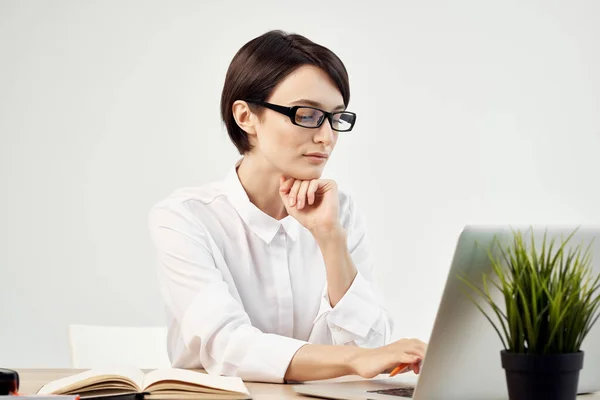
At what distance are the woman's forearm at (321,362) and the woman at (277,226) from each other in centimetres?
22

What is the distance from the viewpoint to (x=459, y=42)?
15.4 ft

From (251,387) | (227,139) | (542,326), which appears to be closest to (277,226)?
(251,387)

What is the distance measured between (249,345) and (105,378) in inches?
16.7

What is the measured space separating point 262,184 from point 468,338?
1222 mm

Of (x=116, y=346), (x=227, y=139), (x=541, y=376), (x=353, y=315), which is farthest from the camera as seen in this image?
(x=227, y=139)

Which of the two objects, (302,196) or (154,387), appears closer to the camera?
(154,387)

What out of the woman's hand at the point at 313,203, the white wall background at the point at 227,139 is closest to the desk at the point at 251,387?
the woman's hand at the point at 313,203

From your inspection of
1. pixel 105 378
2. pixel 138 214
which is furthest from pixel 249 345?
pixel 138 214

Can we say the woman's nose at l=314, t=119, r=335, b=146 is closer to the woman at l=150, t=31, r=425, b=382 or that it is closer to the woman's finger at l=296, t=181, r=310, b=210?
the woman at l=150, t=31, r=425, b=382

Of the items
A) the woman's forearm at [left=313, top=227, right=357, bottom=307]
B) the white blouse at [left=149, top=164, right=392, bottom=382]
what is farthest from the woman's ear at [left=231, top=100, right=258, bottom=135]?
the woman's forearm at [left=313, top=227, right=357, bottom=307]

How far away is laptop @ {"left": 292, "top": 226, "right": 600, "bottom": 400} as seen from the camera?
3.41 ft

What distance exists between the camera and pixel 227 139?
4.55m

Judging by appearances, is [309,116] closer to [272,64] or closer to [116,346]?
[272,64]

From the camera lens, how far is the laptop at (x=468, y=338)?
104 cm
